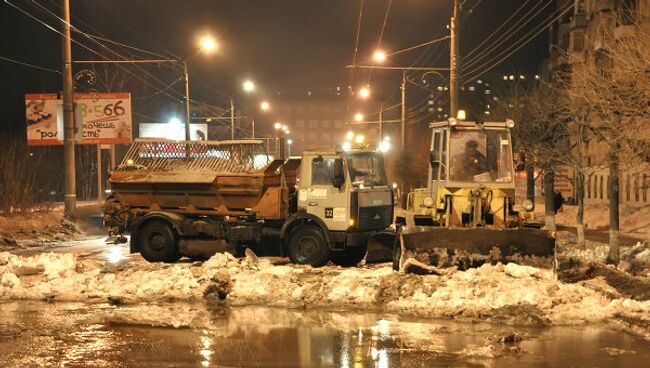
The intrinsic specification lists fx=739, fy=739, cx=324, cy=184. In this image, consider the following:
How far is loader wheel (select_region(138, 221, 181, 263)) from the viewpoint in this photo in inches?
668

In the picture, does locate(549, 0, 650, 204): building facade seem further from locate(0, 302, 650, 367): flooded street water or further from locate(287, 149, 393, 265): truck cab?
locate(0, 302, 650, 367): flooded street water

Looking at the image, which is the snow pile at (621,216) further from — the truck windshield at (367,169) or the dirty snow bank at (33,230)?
the dirty snow bank at (33,230)

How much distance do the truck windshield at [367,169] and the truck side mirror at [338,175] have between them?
27 centimetres

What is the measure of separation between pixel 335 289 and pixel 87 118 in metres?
24.0

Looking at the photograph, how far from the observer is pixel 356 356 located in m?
8.96

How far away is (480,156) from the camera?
14484 millimetres

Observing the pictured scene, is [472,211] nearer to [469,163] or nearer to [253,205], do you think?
[469,163]

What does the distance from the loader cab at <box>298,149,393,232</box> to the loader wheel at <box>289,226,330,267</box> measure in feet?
1.21

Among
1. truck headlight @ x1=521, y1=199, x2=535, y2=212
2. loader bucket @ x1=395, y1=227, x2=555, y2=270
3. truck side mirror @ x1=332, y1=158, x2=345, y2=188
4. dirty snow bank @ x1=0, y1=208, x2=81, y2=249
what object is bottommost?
dirty snow bank @ x1=0, y1=208, x2=81, y2=249

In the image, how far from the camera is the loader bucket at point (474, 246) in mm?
13117

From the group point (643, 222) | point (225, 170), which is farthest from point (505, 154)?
point (643, 222)

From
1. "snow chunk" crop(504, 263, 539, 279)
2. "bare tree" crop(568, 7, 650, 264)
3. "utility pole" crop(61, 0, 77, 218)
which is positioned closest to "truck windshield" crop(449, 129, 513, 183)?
"bare tree" crop(568, 7, 650, 264)

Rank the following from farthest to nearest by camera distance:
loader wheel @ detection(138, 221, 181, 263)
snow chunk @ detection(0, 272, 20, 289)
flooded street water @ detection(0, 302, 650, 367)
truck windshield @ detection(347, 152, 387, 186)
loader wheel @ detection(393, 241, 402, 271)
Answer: loader wheel @ detection(138, 221, 181, 263), truck windshield @ detection(347, 152, 387, 186), loader wheel @ detection(393, 241, 402, 271), snow chunk @ detection(0, 272, 20, 289), flooded street water @ detection(0, 302, 650, 367)

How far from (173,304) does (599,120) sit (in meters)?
10.3
